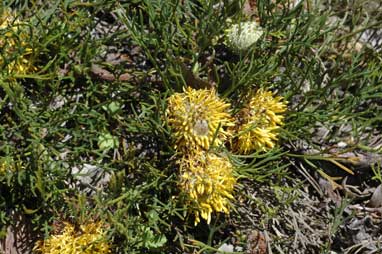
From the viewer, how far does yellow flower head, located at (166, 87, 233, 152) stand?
205cm

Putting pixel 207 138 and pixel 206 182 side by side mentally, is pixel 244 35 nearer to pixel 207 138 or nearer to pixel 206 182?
pixel 207 138

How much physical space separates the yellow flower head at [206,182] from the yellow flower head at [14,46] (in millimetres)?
628

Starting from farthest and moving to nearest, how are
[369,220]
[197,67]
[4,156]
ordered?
[369,220] → [197,67] → [4,156]

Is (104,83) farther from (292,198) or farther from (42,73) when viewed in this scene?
(292,198)

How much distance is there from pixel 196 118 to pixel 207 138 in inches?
2.9

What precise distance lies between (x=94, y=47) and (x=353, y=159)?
1062 millimetres

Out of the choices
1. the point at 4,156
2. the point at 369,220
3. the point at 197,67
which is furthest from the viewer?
the point at 369,220

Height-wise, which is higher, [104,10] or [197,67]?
[104,10]

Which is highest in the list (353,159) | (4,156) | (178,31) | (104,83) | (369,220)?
(178,31)

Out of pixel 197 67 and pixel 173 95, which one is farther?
pixel 197 67

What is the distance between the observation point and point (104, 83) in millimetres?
2281

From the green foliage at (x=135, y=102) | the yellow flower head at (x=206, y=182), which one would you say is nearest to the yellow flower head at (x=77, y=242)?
the green foliage at (x=135, y=102)

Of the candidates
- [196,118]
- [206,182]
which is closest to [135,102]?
[196,118]

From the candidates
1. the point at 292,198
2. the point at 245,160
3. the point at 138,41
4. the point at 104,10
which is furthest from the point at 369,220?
the point at 104,10
